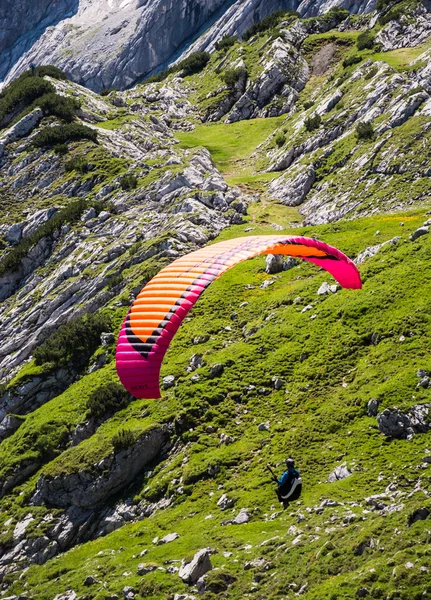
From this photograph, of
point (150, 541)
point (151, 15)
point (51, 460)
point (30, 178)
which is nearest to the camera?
point (150, 541)

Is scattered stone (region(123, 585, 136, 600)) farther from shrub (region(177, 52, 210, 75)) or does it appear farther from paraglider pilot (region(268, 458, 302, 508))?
shrub (region(177, 52, 210, 75))

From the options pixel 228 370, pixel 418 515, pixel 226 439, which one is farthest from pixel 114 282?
pixel 418 515

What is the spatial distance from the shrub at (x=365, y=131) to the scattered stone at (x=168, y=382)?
31.6m

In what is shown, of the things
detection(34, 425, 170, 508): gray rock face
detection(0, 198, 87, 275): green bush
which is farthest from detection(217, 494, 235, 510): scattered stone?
detection(0, 198, 87, 275): green bush

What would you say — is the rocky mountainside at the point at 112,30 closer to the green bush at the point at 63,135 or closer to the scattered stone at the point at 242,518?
the green bush at the point at 63,135

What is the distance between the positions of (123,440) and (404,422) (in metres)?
11.6

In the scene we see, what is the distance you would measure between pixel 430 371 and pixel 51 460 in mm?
17473

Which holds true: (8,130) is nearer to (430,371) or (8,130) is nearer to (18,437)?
(18,437)

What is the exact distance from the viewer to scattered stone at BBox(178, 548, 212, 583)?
16750 millimetres

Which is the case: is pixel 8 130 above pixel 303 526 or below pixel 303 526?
above

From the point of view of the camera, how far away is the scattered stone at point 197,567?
659 inches

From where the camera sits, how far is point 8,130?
6944cm

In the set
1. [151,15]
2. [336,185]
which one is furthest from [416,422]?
[151,15]

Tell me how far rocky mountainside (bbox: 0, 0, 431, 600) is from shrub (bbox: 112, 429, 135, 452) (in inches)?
→ 5.3
